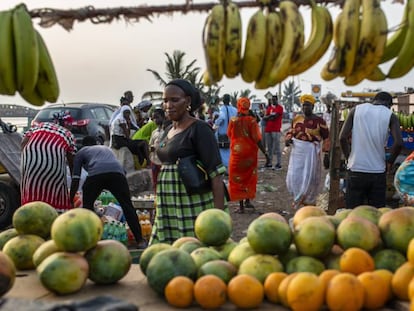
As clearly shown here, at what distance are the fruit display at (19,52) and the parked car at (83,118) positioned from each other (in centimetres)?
1075

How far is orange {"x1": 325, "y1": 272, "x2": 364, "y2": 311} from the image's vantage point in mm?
1791

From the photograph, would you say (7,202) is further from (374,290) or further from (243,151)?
(374,290)

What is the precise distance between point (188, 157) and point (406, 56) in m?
1.72

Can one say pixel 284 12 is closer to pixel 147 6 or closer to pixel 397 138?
pixel 147 6

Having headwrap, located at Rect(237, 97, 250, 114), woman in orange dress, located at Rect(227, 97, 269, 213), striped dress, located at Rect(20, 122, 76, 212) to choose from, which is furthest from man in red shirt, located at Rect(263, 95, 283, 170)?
striped dress, located at Rect(20, 122, 76, 212)

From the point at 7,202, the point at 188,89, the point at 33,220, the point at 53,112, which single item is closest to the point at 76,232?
the point at 33,220

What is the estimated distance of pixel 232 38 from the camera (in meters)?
2.08

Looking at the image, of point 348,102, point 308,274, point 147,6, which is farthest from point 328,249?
point 348,102

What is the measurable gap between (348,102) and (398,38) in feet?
20.0

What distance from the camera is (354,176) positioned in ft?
19.3

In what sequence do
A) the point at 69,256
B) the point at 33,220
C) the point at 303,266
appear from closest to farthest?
the point at 303,266 < the point at 69,256 < the point at 33,220

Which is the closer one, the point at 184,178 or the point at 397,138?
the point at 184,178

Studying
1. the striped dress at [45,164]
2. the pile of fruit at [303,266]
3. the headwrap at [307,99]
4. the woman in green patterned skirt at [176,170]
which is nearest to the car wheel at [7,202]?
the striped dress at [45,164]

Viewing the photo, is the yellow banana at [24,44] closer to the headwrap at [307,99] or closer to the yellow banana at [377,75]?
the yellow banana at [377,75]
